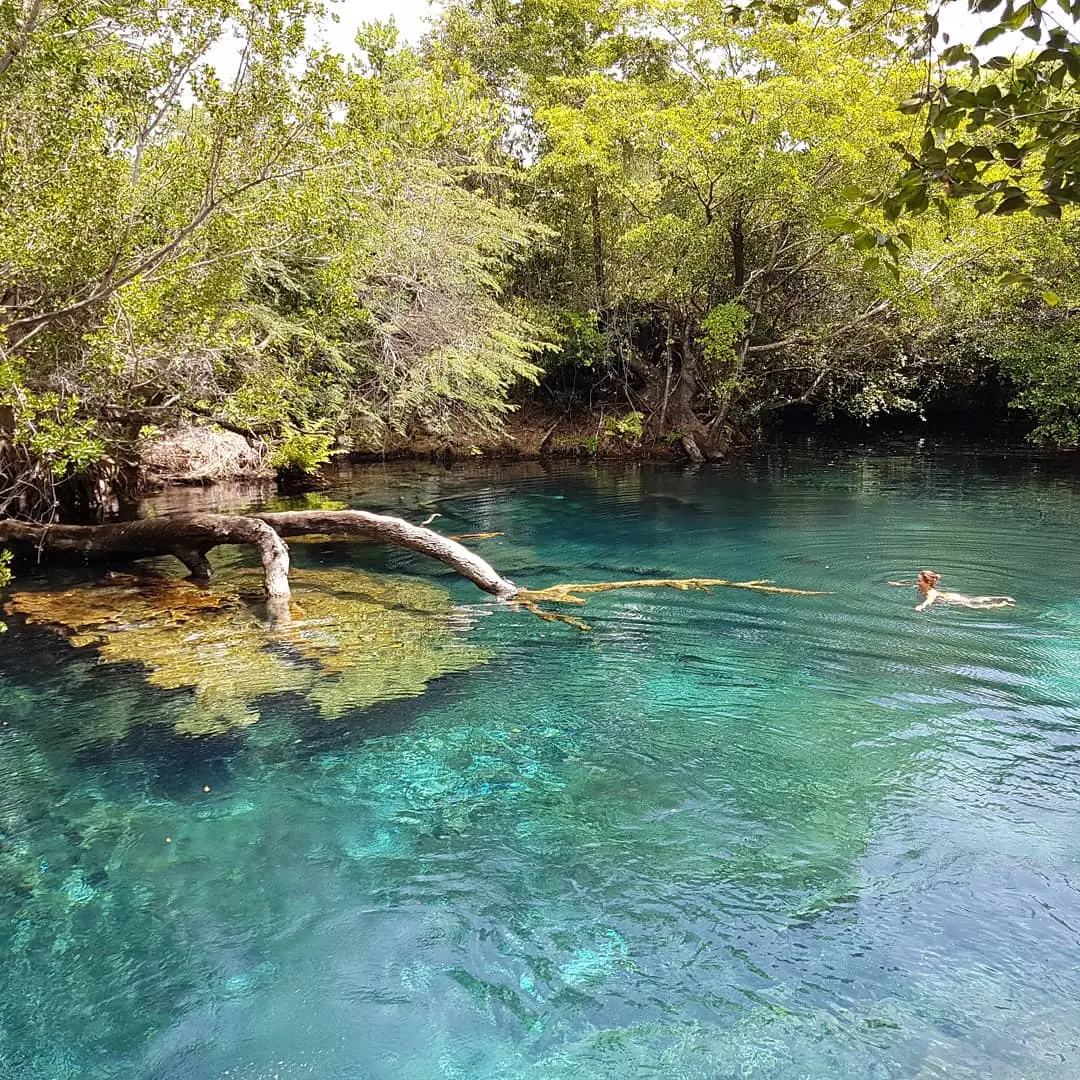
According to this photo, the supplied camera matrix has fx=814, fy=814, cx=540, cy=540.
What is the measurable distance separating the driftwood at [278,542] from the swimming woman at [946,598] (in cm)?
120

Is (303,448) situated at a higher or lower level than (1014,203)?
lower

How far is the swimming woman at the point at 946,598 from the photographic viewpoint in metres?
9.17

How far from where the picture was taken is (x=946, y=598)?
9383 mm

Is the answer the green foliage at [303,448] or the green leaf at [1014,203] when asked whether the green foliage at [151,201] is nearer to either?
the green foliage at [303,448]

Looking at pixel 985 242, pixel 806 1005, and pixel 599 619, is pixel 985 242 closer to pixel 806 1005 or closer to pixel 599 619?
pixel 599 619

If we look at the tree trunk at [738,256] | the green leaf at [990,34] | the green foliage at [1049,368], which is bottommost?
the green leaf at [990,34]

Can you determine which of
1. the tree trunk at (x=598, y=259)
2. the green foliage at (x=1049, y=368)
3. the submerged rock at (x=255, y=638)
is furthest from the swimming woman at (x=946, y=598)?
the tree trunk at (x=598, y=259)

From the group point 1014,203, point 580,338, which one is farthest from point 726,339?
point 1014,203

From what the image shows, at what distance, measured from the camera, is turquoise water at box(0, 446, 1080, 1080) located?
346 cm

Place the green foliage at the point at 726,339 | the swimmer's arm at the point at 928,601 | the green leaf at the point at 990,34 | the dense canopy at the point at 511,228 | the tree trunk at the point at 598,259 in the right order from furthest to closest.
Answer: the tree trunk at the point at 598,259
the green foliage at the point at 726,339
the swimmer's arm at the point at 928,601
the dense canopy at the point at 511,228
the green leaf at the point at 990,34

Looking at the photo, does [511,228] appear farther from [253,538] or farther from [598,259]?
[253,538]

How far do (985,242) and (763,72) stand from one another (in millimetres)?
7844

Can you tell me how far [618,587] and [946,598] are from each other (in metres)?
3.82

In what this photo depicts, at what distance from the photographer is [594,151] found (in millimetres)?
20453
